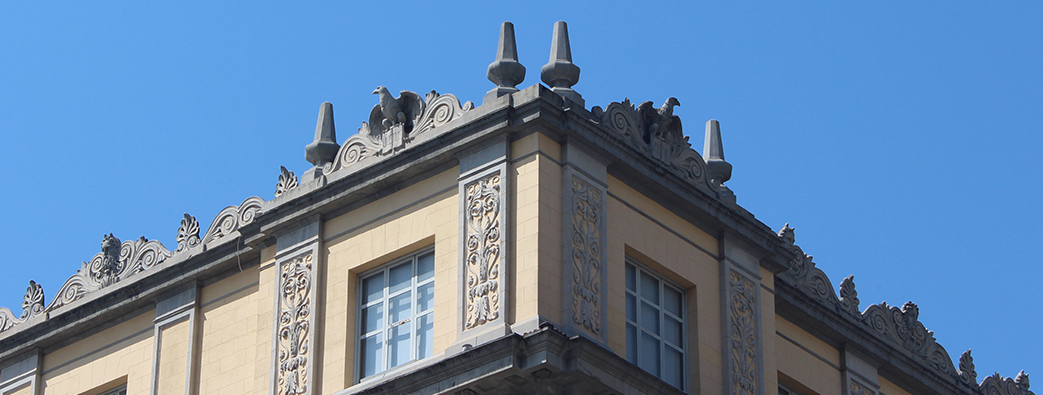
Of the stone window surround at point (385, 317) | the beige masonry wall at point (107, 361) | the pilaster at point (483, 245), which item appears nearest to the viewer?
the pilaster at point (483, 245)

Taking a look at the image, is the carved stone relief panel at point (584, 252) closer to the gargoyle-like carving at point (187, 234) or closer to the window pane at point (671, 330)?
the window pane at point (671, 330)

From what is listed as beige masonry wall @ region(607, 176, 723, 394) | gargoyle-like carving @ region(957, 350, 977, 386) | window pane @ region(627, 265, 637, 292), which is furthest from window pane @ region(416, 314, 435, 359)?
gargoyle-like carving @ region(957, 350, 977, 386)

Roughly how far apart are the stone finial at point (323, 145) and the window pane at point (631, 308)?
551 centimetres

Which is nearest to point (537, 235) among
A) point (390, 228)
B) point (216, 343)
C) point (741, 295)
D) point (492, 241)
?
point (492, 241)

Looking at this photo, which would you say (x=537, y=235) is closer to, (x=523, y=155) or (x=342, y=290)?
(x=523, y=155)

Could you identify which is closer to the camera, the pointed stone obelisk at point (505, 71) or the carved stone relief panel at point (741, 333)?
the pointed stone obelisk at point (505, 71)

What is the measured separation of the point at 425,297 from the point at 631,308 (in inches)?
123

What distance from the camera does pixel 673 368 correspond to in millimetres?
29094

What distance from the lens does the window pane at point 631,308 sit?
28438mm

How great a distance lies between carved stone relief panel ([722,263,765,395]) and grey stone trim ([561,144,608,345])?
123 inches

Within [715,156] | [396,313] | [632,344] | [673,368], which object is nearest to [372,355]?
[396,313]

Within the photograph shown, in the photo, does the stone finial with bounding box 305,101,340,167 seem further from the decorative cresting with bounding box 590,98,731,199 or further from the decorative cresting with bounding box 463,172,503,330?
the decorative cresting with bounding box 590,98,731,199

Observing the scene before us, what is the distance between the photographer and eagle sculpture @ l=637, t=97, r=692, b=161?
29969 mm

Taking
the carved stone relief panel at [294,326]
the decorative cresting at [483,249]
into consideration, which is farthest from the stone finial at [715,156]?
the carved stone relief panel at [294,326]
